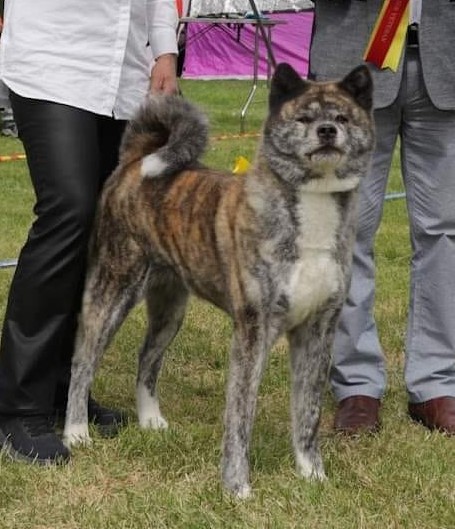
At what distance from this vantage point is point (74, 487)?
2961mm

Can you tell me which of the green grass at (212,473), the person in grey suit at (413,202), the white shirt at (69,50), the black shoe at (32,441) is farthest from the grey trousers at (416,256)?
the black shoe at (32,441)

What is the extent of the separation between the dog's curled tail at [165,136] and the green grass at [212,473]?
0.87 m

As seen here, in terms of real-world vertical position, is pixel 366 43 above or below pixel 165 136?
above

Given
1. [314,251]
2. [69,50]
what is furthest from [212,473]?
[69,50]

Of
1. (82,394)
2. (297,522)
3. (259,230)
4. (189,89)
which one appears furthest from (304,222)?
(189,89)

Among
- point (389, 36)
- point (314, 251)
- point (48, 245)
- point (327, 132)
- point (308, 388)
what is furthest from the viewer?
point (389, 36)

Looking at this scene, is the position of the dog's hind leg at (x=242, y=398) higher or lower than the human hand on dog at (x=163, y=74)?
lower

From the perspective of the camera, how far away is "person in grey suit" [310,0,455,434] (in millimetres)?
3328

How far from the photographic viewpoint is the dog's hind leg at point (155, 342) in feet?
11.6

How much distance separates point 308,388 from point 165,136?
3.03 feet

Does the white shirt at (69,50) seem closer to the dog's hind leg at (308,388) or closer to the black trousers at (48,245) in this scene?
the black trousers at (48,245)

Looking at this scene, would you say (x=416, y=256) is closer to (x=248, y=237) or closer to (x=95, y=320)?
(x=248, y=237)

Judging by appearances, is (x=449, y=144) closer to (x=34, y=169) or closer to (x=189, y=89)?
(x=34, y=169)

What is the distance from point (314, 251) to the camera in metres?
2.79
